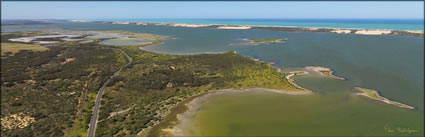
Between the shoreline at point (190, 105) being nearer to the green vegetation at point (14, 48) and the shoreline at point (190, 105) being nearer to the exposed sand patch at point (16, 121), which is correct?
the exposed sand patch at point (16, 121)

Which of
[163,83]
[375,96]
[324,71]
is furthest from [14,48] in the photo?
[375,96]

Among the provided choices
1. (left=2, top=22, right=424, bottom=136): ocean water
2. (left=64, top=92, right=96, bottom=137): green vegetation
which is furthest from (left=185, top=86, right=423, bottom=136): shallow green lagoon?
(left=64, top=92, right=96, bottom=137): green vegetation

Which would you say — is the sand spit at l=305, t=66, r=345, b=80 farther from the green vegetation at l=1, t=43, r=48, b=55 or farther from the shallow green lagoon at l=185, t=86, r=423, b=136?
the green vegetation at l=1, t=43, r=48, b=55

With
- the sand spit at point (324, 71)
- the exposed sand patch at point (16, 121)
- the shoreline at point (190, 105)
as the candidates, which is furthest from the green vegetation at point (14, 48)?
the sand spit at point (324, 71)

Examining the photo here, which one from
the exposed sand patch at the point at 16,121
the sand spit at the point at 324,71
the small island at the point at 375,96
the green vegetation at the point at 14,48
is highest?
the green vegetation at the point at 14,48

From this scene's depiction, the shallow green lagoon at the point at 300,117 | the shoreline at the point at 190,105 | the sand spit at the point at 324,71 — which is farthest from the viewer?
the sand spit at the point at 324,71
